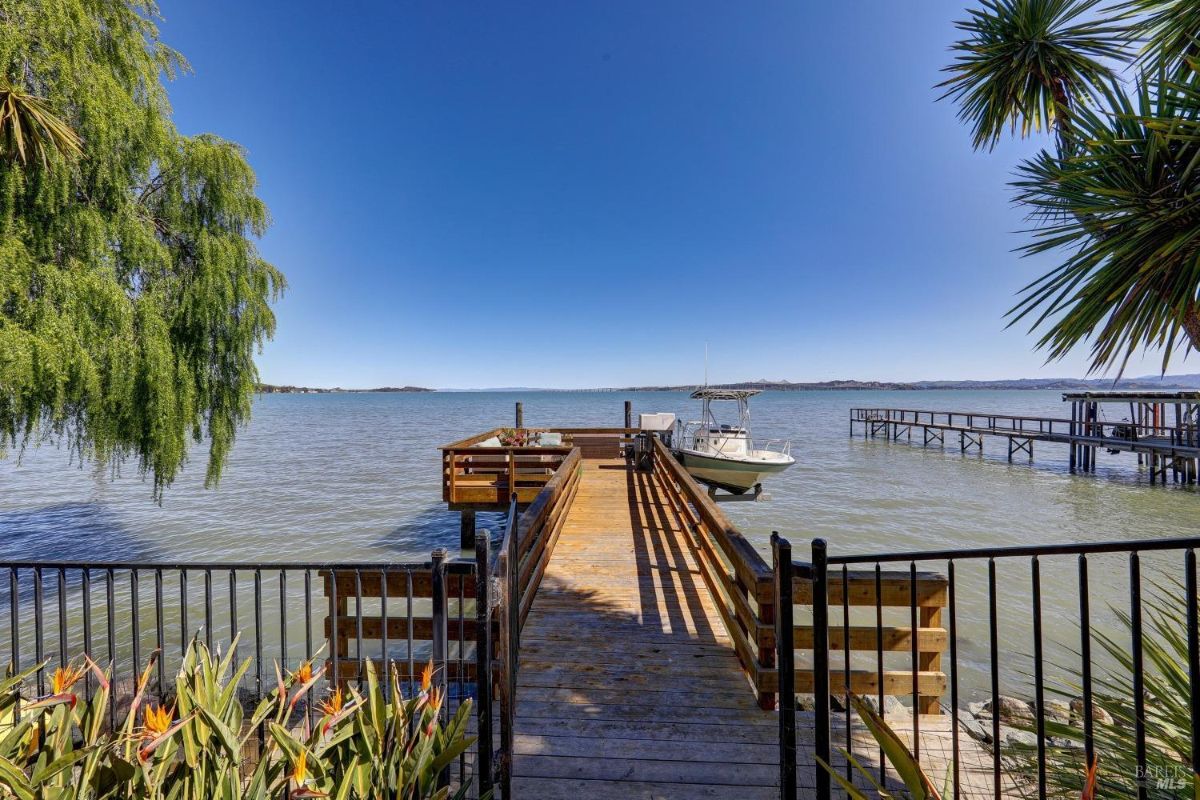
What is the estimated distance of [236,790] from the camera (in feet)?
6.33

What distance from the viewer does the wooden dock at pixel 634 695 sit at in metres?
2.74

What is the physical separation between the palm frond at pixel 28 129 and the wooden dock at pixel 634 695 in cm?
720

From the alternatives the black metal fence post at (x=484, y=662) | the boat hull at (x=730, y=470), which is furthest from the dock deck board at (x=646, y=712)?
the boat hull at (x=730, y=470)

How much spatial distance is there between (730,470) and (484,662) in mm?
13009

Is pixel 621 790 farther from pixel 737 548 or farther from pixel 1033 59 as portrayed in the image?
pixel 1033 59

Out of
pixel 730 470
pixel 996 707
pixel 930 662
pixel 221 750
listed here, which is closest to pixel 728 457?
pixel 730 470

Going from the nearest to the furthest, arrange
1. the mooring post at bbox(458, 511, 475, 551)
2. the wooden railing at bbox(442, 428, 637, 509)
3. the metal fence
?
1. the metal fence
2. the wooden railing at bbox(442, 428, 637, 509)
3. the mooring post at bbox(458, 511, 475, 551)

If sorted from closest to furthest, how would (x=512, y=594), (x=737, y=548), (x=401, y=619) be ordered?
(x=512, y=594), (x=737, y=548), (x=401, y=619)

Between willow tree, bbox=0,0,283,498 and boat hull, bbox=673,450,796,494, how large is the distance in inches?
470

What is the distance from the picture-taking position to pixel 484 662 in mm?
2438

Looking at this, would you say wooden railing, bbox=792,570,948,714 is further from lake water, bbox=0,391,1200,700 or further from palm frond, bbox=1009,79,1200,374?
lake water, bbox=0,391,1200,700

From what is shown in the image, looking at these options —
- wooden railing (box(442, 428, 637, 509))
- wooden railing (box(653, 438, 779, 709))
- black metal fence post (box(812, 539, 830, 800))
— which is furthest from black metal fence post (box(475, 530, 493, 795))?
wooden railing (box(442, 428, 637, 509))

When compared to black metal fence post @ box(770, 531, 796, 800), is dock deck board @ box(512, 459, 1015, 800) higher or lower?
lower

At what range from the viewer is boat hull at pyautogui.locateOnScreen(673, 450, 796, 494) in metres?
14.2
